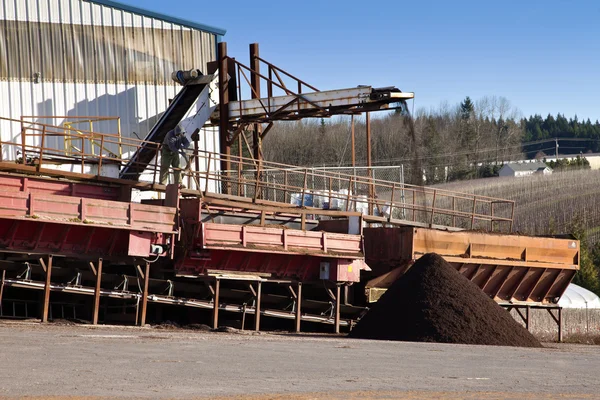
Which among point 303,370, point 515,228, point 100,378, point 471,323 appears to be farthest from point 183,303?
point 515,228

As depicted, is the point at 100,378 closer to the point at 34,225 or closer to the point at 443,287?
the point at 34,225

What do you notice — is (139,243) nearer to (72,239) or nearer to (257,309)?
(72,239)

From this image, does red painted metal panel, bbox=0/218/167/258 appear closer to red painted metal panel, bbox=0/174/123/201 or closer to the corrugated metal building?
red painted metal panel, bbox=0/174/123/201

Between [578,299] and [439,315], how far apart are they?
2119cm

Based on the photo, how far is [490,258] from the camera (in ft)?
83.7

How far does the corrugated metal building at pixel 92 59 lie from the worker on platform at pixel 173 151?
5026 millimetres

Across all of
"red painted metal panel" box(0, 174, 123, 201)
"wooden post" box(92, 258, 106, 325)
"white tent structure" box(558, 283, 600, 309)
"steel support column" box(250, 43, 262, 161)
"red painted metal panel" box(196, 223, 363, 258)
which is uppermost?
"steel support column" box(250, 43, 262, 161)

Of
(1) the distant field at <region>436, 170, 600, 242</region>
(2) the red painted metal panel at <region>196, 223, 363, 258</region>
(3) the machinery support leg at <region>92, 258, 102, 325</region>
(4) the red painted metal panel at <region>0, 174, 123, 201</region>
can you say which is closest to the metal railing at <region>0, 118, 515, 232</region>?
(4) the red painted metal panel at <region>0, 174, 123, 201</region>

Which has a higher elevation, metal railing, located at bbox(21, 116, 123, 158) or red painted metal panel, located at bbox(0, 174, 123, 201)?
metal railing, located at bbox(21, 116, 123, 158)

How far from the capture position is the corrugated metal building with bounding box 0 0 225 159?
26.5 metres

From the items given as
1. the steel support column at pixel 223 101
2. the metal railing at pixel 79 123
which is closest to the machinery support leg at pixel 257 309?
the metal railing at pixel 79 123

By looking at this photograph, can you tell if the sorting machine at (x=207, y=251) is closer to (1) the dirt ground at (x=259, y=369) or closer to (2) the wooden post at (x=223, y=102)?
(2) the wooden post at (x=223, y=102)

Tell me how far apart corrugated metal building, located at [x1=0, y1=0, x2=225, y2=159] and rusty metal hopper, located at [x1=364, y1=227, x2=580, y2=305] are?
8.48 metres

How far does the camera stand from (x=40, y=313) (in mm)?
19906
